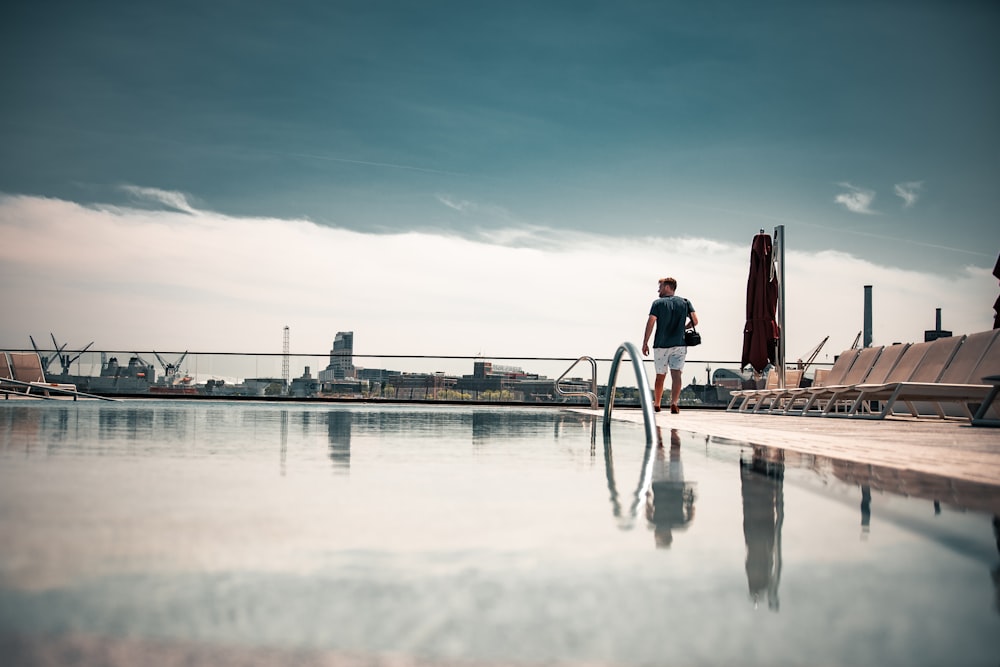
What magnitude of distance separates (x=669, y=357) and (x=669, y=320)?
518 mm

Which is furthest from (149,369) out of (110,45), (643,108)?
(643,108)

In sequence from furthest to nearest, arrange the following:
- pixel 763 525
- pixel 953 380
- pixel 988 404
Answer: pixel 953 380
pixel 988 404
pixel 763 525

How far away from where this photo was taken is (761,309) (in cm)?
1316

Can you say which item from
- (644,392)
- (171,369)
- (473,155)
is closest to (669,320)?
(644,392)

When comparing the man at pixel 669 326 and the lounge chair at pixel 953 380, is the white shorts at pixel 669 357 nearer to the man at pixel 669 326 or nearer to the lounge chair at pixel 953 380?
the man at pixel 669 326

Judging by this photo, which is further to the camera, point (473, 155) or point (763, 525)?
point (473, 155)

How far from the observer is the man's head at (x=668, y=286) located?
34.6 feet

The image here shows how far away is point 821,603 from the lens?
132cm

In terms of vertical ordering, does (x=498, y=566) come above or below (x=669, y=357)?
below

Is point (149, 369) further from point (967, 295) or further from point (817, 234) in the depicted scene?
point (967, 295)

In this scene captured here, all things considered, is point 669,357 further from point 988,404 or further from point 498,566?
point 498,566

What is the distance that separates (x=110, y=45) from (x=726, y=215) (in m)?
22.3

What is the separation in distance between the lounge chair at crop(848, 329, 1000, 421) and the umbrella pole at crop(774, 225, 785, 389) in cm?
260

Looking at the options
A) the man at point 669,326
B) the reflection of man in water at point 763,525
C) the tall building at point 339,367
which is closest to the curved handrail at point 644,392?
the reflection of man in water at point 763,525
